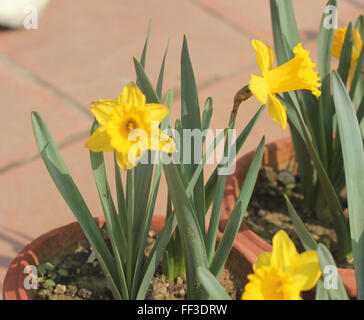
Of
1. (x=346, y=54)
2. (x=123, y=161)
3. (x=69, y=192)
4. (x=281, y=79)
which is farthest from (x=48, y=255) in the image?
(x=346, y=54)

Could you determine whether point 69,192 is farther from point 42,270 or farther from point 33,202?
point 33,202

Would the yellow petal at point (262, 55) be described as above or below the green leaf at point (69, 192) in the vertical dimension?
above

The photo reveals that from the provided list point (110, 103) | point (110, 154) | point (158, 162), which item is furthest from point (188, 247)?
point (110, 154)

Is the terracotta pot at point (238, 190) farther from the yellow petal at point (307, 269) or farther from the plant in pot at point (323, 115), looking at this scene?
the yellow petal at point (307, 269)

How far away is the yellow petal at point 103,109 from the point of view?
1.07 metres

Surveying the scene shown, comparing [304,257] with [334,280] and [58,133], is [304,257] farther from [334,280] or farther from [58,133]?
[58,133]

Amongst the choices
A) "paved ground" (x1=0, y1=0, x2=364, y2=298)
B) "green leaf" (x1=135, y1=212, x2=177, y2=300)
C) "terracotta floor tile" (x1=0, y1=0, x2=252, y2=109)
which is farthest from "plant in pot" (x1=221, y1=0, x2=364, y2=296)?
"terracotta floor tile" (x1=0, y1=0, x2=252, y2=109)

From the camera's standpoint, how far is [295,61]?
47.1 inches

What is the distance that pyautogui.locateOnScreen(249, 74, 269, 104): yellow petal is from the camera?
1.14 meters

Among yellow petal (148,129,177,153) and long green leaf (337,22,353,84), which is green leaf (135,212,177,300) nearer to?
yellow petal (148,129,177,153)

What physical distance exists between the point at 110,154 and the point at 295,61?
1.20 meters

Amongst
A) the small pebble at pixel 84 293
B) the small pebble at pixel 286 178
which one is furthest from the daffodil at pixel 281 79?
the small pebble at pixel 286 178

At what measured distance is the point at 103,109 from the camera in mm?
1079

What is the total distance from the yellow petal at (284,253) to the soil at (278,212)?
2.28ft
